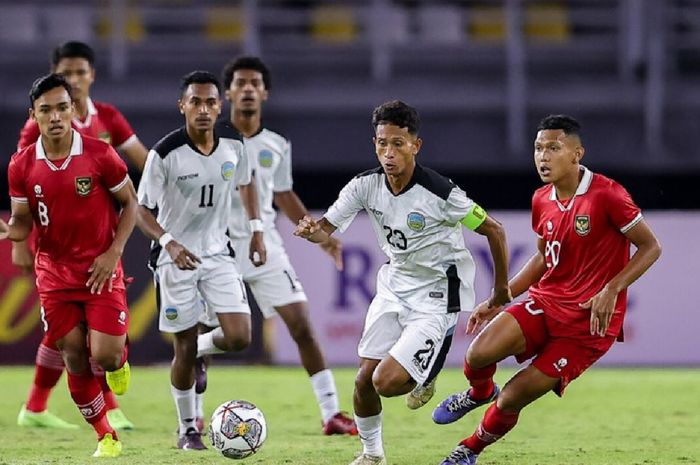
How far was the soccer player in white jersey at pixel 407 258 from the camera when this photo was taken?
7.33 metres

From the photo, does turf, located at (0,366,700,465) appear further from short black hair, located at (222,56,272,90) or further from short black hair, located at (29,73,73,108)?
short black hair, located at (222,56,272,90)

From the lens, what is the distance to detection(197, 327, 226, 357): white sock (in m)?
8.93

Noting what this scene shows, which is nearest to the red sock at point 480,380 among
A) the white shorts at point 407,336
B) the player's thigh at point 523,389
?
the white shorts at point 407,336

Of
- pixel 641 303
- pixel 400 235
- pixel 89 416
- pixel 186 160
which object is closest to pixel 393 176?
pixel 400 235

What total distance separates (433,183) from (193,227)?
6.09ft

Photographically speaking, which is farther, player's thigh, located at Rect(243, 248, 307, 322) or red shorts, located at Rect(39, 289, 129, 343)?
player's thigh, located at Rect(243, 248, 307, 322)

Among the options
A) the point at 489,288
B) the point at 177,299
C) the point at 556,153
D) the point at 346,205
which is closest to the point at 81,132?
the point at 177,299

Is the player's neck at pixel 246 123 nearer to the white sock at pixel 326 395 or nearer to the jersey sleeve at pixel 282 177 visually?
the jersey sleeve at pixel 282 177

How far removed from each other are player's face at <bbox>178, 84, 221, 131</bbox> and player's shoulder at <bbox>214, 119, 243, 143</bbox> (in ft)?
0.84

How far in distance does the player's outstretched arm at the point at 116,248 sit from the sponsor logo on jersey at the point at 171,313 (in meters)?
0.60

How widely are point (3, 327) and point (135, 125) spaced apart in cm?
416

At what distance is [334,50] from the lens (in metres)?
19.4

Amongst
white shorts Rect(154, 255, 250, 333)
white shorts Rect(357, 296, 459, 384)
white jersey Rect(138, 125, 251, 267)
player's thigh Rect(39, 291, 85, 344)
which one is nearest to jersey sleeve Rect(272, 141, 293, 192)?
white jersey Rect(138, 125, 251, 267)

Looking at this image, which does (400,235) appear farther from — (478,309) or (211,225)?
(211,225)
